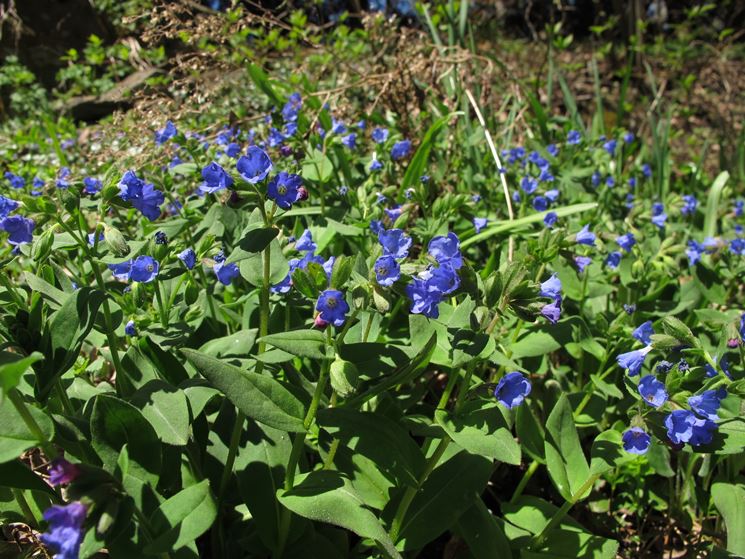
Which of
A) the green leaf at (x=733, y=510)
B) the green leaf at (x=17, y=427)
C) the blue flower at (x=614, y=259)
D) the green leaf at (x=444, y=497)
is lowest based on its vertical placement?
the green leaf at (x=733, y=510)

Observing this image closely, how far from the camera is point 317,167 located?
2.67 m

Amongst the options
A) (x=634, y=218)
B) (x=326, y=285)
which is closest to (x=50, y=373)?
(x=326, y=285)

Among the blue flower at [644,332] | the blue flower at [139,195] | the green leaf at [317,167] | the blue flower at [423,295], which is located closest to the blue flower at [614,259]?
the blue flower at [644,332]

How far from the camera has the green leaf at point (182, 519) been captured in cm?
124

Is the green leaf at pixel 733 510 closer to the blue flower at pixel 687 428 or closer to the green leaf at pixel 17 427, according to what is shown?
the blue flower at pixel 687 428

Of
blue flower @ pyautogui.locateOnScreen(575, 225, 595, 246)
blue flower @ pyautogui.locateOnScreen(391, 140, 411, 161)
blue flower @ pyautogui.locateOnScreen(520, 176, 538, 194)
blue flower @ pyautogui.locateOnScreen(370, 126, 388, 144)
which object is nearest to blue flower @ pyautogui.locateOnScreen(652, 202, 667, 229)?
blue flower @ pyautogui.locateOnScreen(520, 176, 538, 194)

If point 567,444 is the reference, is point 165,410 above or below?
above

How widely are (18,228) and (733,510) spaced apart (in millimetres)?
2111

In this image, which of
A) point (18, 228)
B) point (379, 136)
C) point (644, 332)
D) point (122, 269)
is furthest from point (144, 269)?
point (379, 136)

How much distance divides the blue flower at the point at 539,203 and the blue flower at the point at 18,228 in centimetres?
223

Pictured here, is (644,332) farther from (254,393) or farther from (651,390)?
(254,393)

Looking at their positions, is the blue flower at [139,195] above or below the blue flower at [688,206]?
above

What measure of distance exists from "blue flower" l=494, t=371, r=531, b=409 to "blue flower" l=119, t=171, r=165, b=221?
1000mm

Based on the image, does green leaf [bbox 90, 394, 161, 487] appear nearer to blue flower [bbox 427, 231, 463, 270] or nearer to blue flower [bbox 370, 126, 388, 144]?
blue flower [bbox 427, 231, 463, 270]
